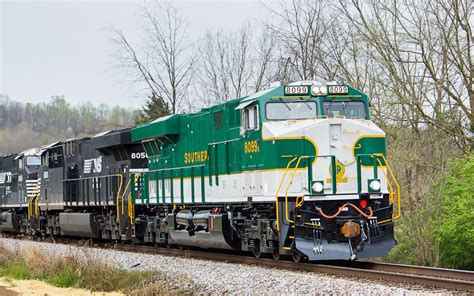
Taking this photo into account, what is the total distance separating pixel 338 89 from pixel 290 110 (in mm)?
1051

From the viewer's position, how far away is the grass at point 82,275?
38.5 ft

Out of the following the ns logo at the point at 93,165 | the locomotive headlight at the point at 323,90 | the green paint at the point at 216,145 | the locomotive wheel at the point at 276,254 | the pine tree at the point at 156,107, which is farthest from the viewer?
the pine tree at the point at 156,107

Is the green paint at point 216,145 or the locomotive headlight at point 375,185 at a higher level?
the green paint at point 216,145

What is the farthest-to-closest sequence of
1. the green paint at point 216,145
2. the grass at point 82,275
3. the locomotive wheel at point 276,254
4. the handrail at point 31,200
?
the handrail at point 31,200
the locomotive wheel at point 276,254
the green paint at point 216,145
the grass at point 82,275

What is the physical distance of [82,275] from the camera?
14.4 metres

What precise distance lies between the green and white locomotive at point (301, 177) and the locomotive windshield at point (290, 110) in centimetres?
2

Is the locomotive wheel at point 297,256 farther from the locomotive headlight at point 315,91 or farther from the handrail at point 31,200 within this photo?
the handrail at point 31,200

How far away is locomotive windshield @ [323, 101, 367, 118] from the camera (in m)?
13.9

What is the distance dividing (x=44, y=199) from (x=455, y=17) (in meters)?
16.4

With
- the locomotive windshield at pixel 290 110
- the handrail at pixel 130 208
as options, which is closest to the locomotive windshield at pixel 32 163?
the handrail at pixel 130 208

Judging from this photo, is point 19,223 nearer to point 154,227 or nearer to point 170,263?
point 154,227

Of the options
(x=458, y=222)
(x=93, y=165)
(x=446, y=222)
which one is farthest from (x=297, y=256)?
(x=93, y=165)

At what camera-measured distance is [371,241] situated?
13.0 metres

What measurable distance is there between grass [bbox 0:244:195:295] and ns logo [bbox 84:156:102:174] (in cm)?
508
